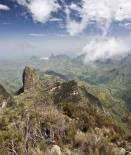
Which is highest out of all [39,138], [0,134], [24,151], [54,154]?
[54,154]

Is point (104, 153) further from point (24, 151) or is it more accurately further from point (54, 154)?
point (24, 151)

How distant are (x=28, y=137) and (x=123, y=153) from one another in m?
42.0

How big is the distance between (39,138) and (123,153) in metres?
42.0

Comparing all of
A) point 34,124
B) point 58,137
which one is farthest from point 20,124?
point 58,137

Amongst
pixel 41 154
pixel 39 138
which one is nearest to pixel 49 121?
pixel 39 138

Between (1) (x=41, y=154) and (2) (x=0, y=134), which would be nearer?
(1) (x=41, y=154)

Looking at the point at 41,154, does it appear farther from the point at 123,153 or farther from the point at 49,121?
the point at 49,121

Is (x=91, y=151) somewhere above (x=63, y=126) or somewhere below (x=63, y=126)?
above

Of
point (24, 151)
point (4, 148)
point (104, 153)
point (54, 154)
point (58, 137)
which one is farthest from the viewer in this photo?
point (58, 137)

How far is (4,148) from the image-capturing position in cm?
11681

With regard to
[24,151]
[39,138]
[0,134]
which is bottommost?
[0,134]

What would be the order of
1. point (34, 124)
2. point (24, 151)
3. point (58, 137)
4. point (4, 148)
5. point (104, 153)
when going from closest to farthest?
point (104, 153), point (24, 151), point (4, 148), point (58, 137), point (34, 124)

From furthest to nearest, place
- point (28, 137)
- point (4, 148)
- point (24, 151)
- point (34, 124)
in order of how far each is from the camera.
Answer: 1. point (34, 124)
2. point (28, 137)
3. point (4, 148)
4. point (24, 151)

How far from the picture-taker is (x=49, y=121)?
165500mm
